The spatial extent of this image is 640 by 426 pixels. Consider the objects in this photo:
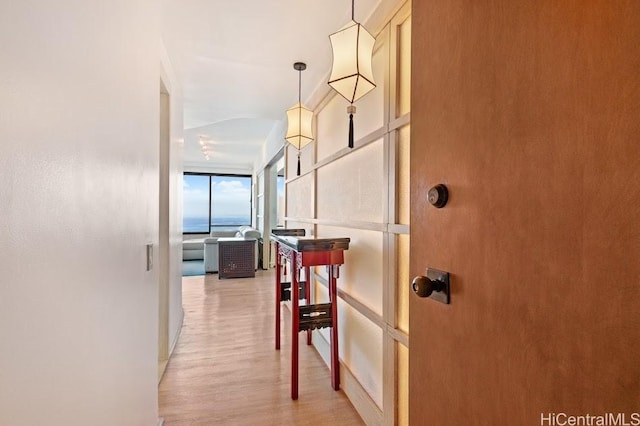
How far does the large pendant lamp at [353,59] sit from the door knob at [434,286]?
114 centimetres

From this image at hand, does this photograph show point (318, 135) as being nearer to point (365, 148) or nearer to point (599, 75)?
point (365, 148)

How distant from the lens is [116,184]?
1093mm

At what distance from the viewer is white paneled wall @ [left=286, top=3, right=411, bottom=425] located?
1.63 m

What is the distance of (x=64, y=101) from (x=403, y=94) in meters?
1.40

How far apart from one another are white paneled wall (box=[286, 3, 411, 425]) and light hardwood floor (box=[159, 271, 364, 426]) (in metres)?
0.22

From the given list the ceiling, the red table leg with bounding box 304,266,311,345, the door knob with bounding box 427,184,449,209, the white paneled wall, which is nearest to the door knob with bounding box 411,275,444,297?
the door knob with bounding box 427,184,449,209

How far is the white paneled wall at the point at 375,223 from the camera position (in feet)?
5.36

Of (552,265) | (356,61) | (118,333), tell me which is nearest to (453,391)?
(552,265)

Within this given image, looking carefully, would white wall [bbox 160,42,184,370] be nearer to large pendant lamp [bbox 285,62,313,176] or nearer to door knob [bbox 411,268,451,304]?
large pendant lamp [bbox 285,62,313,176]

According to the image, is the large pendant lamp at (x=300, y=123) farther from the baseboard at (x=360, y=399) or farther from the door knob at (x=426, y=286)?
the door knob at (x=426, y=286)

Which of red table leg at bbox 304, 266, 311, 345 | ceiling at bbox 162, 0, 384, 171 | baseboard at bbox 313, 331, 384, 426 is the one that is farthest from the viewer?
red table leg at bbox 304, 266, 311, 345

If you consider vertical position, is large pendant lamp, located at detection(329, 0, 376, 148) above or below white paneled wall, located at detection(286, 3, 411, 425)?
above

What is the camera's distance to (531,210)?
2.06 ft

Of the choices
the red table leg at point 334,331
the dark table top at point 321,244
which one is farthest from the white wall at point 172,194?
the red table leg at point 334,331
